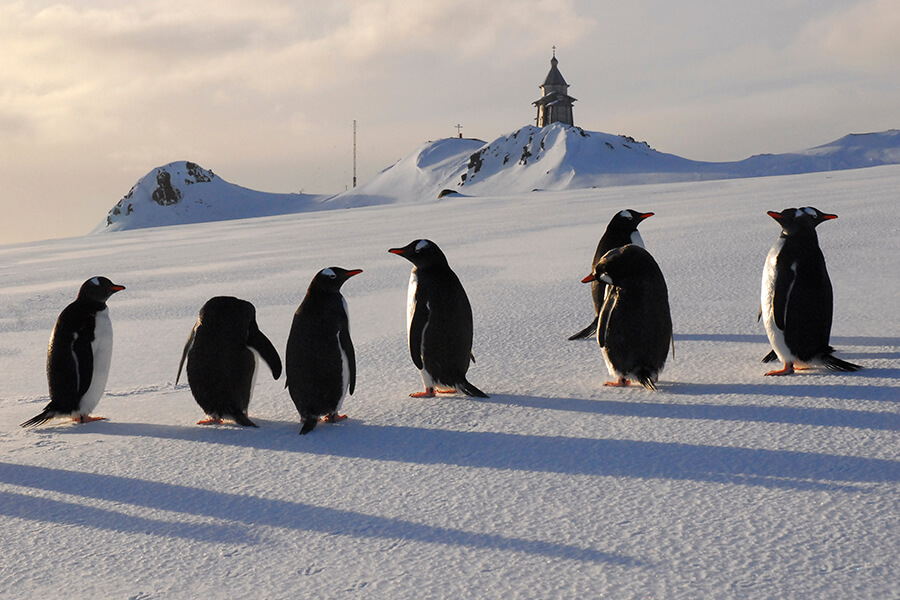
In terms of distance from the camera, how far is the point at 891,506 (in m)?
2.08

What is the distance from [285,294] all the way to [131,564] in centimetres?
536

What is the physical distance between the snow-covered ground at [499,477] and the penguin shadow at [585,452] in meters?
0.01

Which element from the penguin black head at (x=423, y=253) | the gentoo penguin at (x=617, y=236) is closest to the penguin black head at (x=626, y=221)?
the gentoo penguin at (x=617, y=236)

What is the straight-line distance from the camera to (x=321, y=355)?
345cm

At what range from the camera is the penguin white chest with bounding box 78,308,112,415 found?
3664 millimetres

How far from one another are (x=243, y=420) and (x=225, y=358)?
0.30 m

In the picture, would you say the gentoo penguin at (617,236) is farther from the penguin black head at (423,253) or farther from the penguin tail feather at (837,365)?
the penguin tail feather at (837,365)

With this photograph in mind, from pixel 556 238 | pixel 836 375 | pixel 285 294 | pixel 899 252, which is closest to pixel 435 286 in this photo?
pixel 836 375

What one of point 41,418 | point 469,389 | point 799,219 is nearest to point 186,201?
point 41,418

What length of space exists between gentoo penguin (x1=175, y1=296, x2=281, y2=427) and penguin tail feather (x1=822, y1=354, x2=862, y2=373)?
2.55 metres

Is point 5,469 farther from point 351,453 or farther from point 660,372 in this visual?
point 660,372

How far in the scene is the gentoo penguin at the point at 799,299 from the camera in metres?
3.65

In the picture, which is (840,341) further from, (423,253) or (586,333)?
(423,253)

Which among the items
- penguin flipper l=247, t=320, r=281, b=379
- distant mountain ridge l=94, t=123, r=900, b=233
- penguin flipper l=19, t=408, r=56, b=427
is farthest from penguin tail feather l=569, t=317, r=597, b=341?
distant mountain ridge l=94, t=123, r=900, b=233
